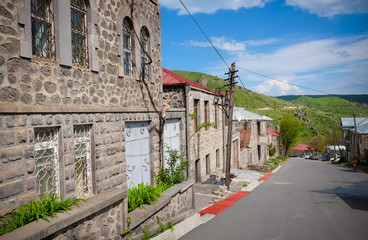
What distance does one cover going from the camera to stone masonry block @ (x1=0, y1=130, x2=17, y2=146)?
3.91 metres

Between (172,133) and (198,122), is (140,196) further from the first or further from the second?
(198,122)

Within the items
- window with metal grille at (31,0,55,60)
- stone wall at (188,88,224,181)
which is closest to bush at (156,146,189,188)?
stone wall at (188,88,224,181)

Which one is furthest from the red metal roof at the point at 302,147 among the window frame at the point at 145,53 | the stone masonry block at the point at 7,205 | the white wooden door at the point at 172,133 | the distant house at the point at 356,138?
the stone masonry block at the point at 7,205

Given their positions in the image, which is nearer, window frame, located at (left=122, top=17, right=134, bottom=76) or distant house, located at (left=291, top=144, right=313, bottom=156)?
window frame, located at (left=122, top=17, right=134, bottom=76)

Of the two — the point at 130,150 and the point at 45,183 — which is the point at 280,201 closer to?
the point at 130,150

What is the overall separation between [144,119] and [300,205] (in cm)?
884

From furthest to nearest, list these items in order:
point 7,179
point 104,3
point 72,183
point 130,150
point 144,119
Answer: point 144,119 → point 130,150 → point 104,3 → point 72,183 → point 7,179

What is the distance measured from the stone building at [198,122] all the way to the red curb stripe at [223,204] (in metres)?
1.71

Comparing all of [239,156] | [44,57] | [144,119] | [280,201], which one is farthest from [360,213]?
[239,156]

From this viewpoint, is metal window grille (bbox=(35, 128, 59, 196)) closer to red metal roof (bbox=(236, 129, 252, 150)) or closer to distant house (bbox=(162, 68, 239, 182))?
distant house (bbox=(162, 68, 239, 182))

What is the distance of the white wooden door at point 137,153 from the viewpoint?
732cm

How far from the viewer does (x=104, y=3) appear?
6.23 meters

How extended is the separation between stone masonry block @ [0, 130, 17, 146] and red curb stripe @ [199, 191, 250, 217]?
26.5ft

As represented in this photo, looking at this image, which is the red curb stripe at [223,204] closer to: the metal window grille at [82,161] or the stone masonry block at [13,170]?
the metal window grille at [82,161]
